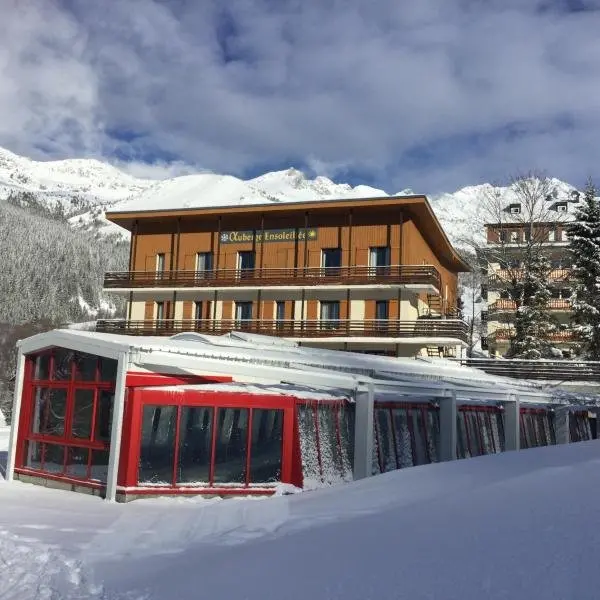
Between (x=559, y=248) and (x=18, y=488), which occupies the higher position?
(x=559, y=248)

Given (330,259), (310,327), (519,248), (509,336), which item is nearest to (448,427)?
(310,327)

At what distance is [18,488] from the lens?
48.6ft

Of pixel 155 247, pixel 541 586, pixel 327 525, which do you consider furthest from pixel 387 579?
pixel 155 247

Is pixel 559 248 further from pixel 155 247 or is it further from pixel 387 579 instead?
pixel 387 579

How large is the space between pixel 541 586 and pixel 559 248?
5246cm

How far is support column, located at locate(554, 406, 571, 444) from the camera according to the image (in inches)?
1035

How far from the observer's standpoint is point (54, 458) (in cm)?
1544

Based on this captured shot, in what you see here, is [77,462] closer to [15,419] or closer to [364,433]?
[15,419]

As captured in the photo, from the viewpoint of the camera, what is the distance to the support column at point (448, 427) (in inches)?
742

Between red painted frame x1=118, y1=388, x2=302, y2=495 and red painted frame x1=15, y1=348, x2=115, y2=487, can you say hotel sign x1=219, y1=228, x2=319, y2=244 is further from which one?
red painted frame x1=118, y1=388, x2=302, y2=495

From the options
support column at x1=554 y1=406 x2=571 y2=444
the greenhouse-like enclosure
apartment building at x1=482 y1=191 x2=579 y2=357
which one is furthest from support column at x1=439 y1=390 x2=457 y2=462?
apartment building at x1=482 y1=191 x2=579 y2=357

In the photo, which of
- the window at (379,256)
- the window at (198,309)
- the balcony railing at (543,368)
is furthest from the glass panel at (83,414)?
the window at (198,309)

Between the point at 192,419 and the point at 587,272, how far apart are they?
29.7m

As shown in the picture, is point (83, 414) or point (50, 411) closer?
point (83, 414)
